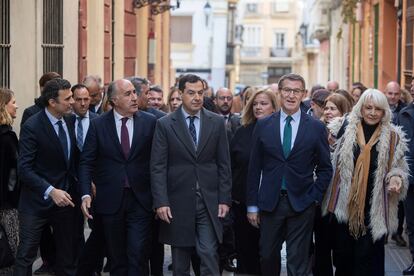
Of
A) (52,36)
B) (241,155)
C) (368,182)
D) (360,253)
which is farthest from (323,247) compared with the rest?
(52,36)

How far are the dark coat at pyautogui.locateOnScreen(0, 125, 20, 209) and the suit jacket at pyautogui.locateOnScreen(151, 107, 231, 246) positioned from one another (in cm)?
147

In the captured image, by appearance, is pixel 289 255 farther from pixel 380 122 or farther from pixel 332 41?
pixel 332 41

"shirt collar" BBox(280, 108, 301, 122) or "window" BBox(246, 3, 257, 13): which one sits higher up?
"window" BBox(246, 3, 257, 13)

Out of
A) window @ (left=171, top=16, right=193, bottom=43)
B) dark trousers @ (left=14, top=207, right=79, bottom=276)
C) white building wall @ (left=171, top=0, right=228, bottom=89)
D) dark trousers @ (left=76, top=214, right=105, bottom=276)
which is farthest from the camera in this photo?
window @ (left=171, top=16, right=193, bottom=43)

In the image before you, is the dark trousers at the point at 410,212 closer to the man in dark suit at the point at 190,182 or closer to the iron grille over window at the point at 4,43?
the man in dark suit at the point at 190,182

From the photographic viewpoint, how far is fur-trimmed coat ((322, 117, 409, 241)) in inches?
371

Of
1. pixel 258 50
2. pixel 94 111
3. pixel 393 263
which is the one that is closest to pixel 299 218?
pixel 393 263

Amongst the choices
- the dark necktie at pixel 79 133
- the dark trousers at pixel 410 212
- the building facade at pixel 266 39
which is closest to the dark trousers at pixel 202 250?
the dark necktie at pixel 79 133

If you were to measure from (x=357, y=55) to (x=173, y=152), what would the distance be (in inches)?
817

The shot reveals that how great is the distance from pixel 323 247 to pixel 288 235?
967 millimetres

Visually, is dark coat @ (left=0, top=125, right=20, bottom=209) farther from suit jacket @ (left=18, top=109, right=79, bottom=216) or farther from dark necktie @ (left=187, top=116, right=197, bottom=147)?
dark necktie @ (left=187, top=116, right=197, bottom=147)

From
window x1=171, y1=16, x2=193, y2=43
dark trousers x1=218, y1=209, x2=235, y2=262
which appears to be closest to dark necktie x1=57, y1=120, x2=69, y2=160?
dark trousers x1=218, y1=209, x2=235, y2=262

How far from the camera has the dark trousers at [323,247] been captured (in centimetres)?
1019

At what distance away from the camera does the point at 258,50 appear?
84312 millimetres
